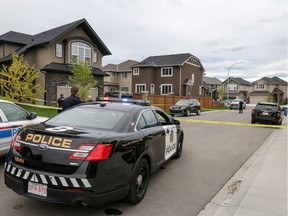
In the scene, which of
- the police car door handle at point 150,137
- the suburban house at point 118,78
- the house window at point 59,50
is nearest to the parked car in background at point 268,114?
the police car door handle at point 150,137

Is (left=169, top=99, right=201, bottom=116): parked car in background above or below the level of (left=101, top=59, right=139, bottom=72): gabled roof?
below

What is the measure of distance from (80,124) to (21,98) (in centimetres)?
1728

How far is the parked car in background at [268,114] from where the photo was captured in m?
17.0

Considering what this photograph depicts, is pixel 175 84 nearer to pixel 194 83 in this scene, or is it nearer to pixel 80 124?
pixel 194 83

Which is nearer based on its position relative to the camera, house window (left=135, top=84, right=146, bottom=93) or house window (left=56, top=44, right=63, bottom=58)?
house window (left=56, top=44, right=63, bottom=58)

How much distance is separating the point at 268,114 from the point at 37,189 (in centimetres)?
1645

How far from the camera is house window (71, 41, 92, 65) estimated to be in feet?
81.1

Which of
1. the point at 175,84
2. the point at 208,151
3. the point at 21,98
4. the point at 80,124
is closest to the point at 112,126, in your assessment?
the point at 80,124

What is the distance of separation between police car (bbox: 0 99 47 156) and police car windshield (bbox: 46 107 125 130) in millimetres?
1776

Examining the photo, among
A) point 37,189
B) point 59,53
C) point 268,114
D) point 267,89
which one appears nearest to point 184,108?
point 268,114

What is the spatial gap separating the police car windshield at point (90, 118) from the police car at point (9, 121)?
178cm

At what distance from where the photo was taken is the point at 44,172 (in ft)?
11.3

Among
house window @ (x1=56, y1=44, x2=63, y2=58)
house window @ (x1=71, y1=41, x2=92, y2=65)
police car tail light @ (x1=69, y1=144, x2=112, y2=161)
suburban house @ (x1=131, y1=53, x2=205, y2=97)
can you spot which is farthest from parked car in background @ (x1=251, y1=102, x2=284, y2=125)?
suburban house @ (x1=131, y1=53, x2=205, y2=97)

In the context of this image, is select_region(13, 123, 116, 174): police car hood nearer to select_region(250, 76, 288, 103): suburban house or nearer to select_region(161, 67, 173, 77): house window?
select_region(161, 67, 173, 77): house window
